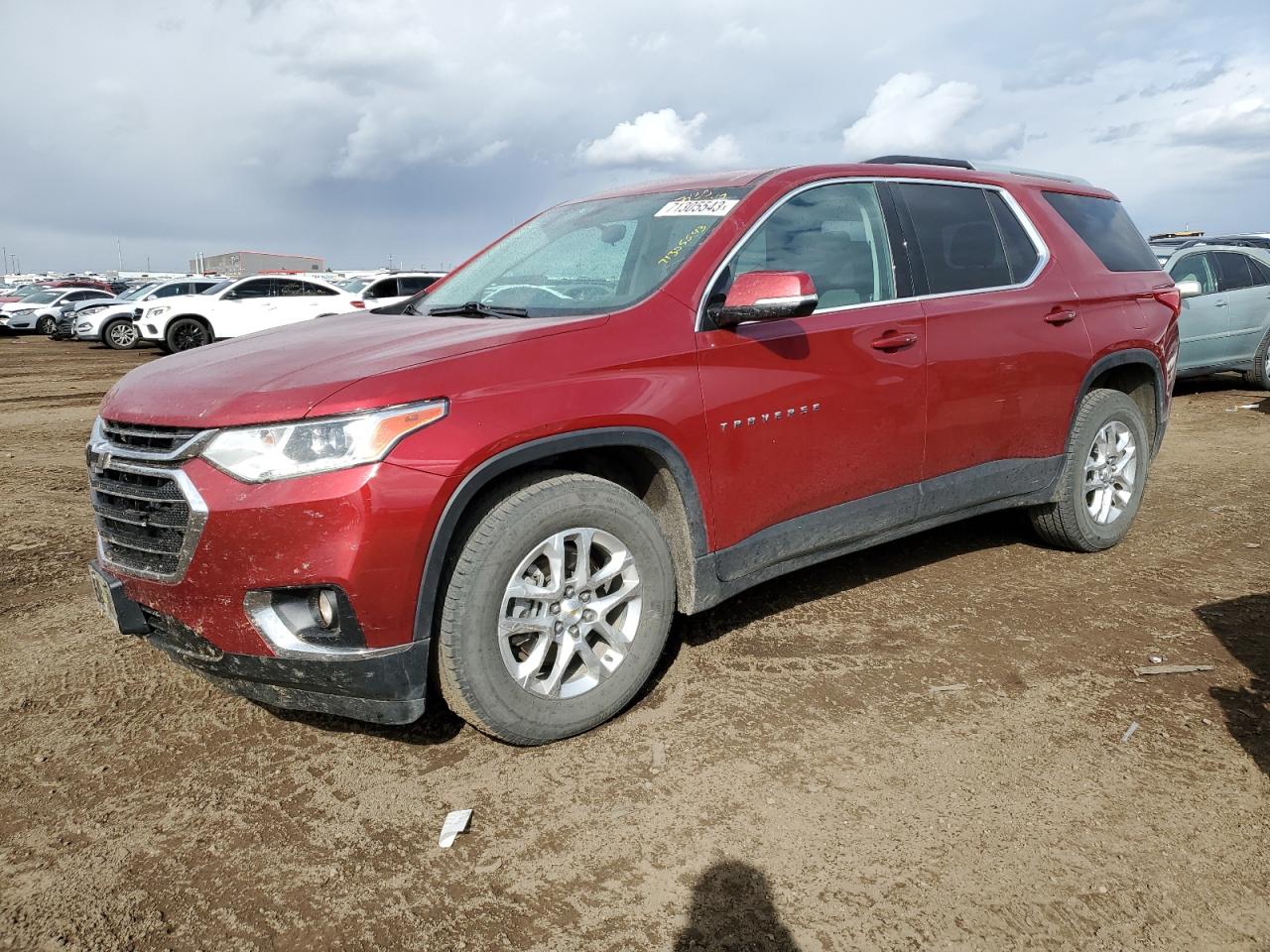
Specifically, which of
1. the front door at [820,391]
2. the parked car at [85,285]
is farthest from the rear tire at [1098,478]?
the parked car at [85,285]

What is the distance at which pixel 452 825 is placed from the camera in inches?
101

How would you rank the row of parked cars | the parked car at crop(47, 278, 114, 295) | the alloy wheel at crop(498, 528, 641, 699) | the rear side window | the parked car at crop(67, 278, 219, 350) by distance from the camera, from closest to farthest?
1. the alloy wheel at crop(498, 528, 641, 699)
2. the rear side window
3. the row of parked cars
4. the parked car at crop(67, 278, 219, 350)
5. the parked car at crop(47, 278, 114, 295)

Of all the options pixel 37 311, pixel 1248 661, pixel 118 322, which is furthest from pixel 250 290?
pixel 1248 661

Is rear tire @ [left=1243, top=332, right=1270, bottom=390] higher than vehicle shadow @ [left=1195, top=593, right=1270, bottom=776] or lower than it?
higher

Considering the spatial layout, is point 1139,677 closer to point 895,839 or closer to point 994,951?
point 895,839

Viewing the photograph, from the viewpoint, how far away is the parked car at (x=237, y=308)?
1836 cm

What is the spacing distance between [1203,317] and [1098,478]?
665cm

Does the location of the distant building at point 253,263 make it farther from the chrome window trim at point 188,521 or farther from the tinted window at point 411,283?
the chrome window trim at point 188,521

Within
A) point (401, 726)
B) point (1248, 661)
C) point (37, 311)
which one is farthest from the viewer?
point (37, 311)

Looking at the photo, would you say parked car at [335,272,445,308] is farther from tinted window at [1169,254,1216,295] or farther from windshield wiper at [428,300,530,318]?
windshield wiper at [428,300,530,318]

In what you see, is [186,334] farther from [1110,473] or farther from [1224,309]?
[1110,473]

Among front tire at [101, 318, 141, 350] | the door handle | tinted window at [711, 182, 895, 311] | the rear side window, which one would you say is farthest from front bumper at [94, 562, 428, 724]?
front tire at [101, 318, 141, 350]

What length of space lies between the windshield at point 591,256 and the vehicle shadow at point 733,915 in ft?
5.68

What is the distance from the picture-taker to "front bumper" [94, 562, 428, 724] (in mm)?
2590
